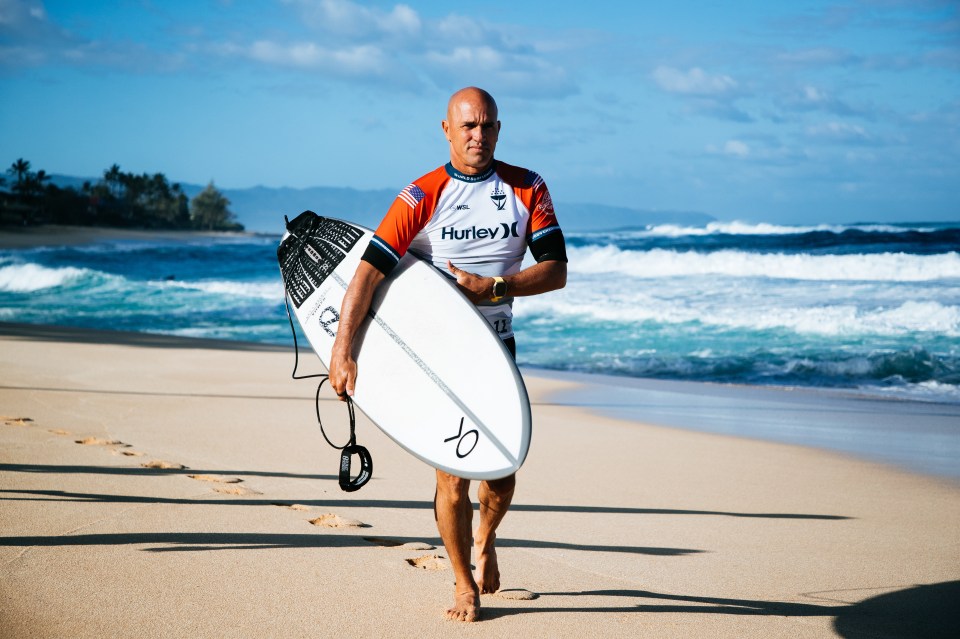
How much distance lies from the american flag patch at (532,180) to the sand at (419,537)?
1.44 metres

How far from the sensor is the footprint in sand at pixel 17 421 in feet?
19.8

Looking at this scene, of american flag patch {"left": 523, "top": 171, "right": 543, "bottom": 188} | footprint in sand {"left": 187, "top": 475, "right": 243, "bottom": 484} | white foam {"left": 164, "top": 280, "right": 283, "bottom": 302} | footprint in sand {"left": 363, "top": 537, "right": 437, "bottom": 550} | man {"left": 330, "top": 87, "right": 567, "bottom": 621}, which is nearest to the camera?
man {"left": 330, "top": 87, "right": 567, "bottom": 621}

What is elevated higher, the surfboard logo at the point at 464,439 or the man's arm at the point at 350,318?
the man's arm at the point at 350,318

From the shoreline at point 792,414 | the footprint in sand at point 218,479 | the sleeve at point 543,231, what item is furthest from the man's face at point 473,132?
the shoreline at point 792,414

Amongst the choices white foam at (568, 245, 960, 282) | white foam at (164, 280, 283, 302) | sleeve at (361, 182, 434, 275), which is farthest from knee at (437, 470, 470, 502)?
white foam at (568, 245, 960, 282)

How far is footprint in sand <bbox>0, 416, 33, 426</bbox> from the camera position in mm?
6030

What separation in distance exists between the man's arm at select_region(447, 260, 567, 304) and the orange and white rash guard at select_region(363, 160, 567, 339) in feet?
0.16

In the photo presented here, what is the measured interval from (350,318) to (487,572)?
1005 millimetres

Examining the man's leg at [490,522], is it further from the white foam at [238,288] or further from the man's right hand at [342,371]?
the white foam at [238,288]

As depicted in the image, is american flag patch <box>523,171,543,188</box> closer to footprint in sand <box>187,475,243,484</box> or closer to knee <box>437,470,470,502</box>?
knee <box>437,470,470,502</box>

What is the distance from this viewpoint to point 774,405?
8797mm

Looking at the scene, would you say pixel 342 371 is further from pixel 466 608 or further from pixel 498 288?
pixel 466 608

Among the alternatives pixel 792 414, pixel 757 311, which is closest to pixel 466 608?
pixel 792 414

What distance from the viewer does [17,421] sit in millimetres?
6125
